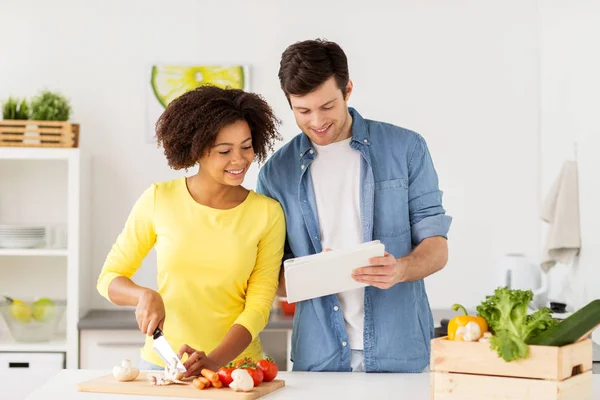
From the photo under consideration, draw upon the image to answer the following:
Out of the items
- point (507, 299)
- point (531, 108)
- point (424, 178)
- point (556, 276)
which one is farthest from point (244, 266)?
point (531, 108)

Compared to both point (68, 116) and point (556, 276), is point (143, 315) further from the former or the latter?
point (556, 276)

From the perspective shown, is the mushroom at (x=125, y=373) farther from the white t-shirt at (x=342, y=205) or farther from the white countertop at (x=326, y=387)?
the white t-shirt at (x=342, y=205)

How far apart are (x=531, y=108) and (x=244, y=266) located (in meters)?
2.45

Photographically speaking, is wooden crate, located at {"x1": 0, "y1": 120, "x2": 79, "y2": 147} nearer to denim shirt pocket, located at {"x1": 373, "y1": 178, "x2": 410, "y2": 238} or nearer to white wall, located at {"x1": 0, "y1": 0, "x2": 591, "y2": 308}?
white wall, located at {"x1": 0, "y1": 0, "x2": 591, "y2": 308}

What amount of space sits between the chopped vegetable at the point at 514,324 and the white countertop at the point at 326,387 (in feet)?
1.06

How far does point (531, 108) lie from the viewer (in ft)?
13.4

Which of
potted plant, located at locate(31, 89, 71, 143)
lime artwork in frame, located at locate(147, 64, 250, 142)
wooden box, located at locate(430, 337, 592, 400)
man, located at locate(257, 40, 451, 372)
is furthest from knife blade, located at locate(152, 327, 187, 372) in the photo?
lime artwork in frame, located at locate(147, 64, 250, 142)

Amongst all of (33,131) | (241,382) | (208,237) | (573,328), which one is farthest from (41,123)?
(573,328)

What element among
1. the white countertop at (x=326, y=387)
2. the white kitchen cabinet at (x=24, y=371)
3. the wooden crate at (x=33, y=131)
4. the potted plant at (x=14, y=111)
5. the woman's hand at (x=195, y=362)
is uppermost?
the potted plant at (x=14, y=111)

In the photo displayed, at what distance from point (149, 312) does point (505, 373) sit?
A: 0.83m

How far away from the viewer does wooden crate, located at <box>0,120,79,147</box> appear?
3.75 meters

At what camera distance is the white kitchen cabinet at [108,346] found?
3621mm

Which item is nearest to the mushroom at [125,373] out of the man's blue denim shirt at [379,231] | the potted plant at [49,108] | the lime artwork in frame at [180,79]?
the man's blue denim shirt at [379,231]

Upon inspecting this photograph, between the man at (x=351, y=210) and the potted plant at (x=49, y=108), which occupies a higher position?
the potted plant at (x=49, y=108)
